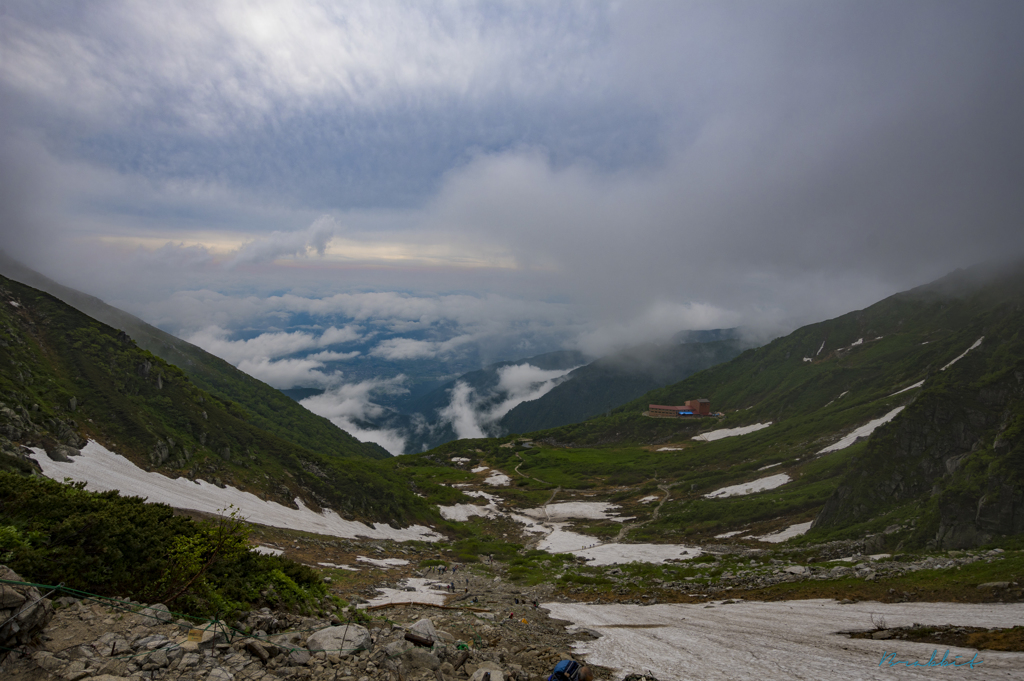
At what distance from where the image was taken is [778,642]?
20438 millimetres

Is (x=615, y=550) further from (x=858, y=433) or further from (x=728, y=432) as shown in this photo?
(x=728, y=432)

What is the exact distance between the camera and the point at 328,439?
178 metres

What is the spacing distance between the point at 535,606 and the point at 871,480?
64543mm

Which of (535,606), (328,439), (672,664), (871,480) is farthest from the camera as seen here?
(328,439)

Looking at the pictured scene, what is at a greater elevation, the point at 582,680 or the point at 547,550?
the point at 582,680

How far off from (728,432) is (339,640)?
7747 inches

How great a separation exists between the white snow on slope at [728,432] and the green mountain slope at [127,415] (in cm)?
14758

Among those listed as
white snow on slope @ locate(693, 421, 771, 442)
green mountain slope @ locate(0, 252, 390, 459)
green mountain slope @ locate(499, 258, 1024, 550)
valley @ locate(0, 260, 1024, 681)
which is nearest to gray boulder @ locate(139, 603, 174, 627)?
valley @ locate(0, 260, 1024, 681)

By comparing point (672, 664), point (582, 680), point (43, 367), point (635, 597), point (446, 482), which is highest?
point (43, 367)

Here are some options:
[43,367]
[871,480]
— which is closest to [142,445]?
[43,367]

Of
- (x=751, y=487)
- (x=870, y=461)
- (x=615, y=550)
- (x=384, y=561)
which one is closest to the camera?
(x=384, y=561)

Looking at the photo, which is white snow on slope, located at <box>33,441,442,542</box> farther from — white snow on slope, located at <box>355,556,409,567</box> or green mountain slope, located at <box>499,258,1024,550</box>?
green mountain slope, located at <box>499,258,1024,550</box>

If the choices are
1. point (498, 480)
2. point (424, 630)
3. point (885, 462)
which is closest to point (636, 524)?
point (885, 462)

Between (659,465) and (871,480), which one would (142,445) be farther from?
(659,465)
